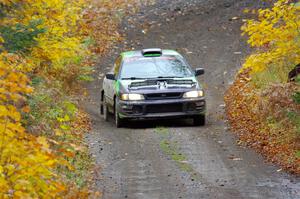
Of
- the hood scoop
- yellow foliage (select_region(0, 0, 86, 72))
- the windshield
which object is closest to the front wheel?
the hood scoop

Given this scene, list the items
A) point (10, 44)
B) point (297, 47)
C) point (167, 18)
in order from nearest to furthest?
1. point (10, 44)
2. point (297, 47)
3. point (167, 18)

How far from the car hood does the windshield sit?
374 millimetres

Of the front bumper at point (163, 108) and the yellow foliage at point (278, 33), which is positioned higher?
the yellow foliage at point (278, 33)

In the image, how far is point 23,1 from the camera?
49.3 ft

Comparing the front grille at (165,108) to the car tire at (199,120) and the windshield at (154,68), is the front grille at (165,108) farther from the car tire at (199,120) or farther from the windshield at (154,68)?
the windshield at (154,68)

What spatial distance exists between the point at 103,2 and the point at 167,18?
3665mm

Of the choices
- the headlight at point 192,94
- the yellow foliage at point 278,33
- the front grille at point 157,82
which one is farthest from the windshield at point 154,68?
the yellow foliage at point 278,33

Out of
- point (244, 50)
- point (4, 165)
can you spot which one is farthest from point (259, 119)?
point (244, 50)

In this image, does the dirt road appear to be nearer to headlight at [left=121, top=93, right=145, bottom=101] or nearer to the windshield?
headlight at [left=121, top=93, right=145, bottom=101]

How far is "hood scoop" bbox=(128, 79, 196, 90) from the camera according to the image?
17.4 meters

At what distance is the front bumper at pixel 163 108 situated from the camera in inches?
675

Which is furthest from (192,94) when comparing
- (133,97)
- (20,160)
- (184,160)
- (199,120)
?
(20,160)

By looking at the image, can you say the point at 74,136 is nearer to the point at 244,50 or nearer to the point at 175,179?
the point at 175,179

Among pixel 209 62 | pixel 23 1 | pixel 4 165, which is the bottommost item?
pixel 209 62
